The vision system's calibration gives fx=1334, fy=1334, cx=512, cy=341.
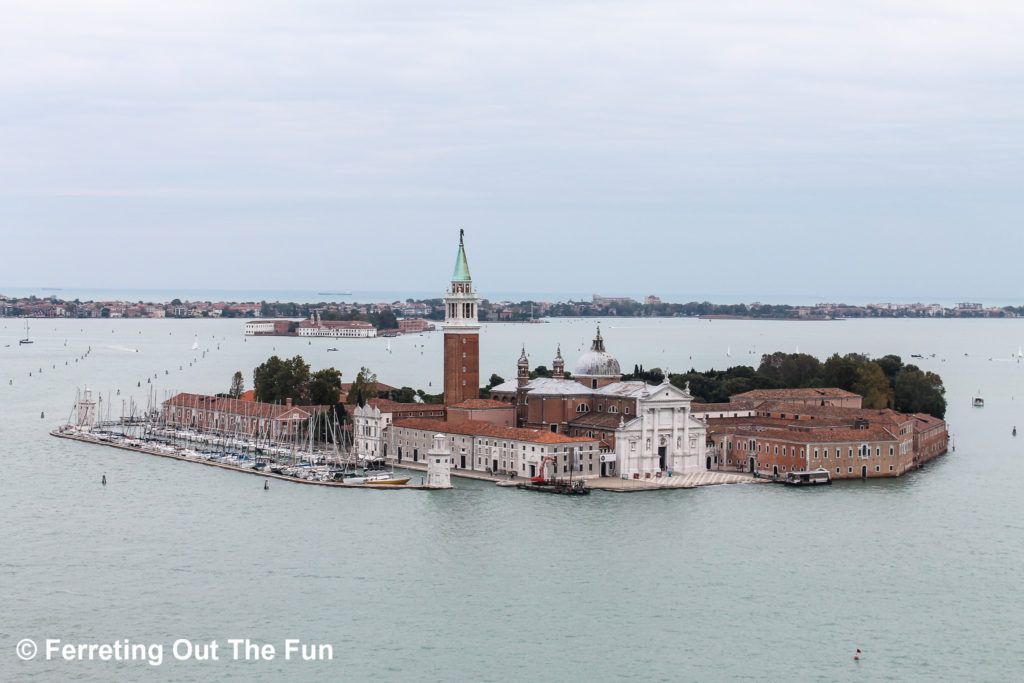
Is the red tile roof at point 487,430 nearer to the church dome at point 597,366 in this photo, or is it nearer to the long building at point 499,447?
the long building at point 499,447

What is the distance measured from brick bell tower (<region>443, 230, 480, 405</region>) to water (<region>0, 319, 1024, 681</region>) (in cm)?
732

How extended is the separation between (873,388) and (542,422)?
14.2 metres

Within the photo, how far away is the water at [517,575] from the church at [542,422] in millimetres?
Result: 2056

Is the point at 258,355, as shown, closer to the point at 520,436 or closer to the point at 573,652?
the point at 520,436

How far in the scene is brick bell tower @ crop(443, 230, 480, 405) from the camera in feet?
131

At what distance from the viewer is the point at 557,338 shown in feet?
430

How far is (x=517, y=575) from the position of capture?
2280cm

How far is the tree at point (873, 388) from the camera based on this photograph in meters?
44.5

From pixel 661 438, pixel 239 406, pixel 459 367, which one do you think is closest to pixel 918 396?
pixel 661 438

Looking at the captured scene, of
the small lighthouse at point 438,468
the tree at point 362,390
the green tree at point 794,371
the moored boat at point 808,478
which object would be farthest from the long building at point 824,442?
the tree at point 362,390

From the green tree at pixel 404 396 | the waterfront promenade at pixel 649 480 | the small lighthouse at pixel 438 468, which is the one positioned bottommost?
the waterfront promenade at pixel 649 480

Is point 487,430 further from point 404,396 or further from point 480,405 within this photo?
point 404,396

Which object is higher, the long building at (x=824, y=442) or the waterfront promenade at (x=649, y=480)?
the long building at (x=824, y=442)

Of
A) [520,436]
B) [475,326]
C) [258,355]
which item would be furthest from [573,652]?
[258,355]
